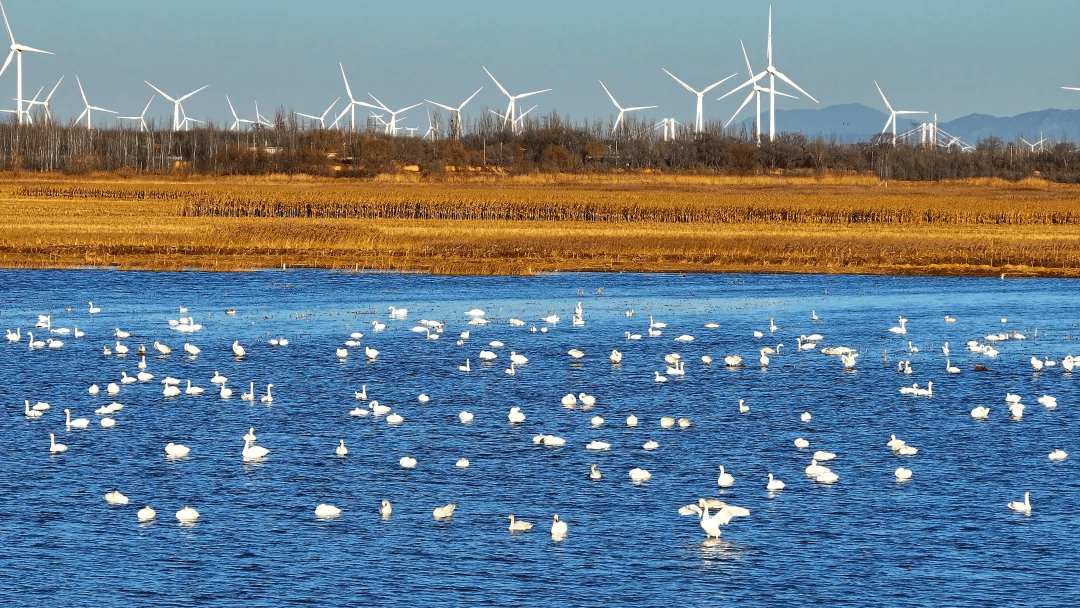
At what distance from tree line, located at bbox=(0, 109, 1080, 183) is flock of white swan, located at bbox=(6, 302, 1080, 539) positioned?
333 feet

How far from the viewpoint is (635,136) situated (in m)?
193

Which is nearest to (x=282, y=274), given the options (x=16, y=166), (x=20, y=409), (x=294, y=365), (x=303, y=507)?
(x=294, y=365)

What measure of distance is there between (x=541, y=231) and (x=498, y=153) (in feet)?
289

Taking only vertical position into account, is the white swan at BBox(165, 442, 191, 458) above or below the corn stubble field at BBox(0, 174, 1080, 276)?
below

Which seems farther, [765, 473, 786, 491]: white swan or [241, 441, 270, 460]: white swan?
[241, 441, 270, 460]: white swan

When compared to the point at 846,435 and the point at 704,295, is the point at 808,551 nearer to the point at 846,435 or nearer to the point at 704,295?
the point at 846,435

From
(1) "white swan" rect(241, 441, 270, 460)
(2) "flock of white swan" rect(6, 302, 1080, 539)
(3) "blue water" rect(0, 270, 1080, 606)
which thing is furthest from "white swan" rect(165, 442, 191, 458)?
(1) "white swan" rect(241, 441, 270, 460)

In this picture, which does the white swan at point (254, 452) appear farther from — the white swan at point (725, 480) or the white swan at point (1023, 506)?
the white swan at point (1023, 506)

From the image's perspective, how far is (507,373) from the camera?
34.3 m

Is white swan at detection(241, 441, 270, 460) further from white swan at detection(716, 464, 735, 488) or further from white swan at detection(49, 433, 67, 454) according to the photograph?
white swan at detection(716, 464, 735, 488)

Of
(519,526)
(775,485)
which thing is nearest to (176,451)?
(519,526)

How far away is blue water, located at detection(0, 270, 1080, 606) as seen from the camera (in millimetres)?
18141

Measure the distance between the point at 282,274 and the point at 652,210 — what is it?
36.6 meters

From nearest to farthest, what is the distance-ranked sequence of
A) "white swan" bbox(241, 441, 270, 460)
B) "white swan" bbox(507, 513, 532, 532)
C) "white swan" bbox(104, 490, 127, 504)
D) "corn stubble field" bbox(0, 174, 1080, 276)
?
"white swan" bbox(507, 513, 532, 532) < "white swan" bbox(104, 490, 127, 504) < "white swan" bbox(241, 441, 270, 460) < "corn stubble field" bbox(0, 174, 1080, 276)
